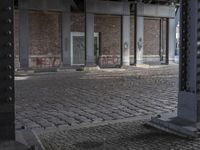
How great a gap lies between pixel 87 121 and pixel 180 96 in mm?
2130

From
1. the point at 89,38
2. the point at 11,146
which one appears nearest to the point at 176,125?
the point at 11,146

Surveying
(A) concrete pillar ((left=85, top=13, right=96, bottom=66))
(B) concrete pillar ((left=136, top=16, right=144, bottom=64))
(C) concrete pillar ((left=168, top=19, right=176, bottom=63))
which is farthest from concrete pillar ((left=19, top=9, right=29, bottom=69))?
(C) concrete pillar ((left=168, top=19, right=176, bottom=63))

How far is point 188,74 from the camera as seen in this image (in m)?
8.12

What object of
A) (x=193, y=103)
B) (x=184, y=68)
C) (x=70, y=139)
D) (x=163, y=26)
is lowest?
(x=70, y=139)

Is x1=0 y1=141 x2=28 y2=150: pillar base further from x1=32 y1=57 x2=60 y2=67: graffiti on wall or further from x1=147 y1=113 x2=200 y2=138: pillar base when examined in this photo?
x1=32 y1=57 x2=60 y2=67: graffiti on wall

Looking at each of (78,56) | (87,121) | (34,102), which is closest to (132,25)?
(78,56)

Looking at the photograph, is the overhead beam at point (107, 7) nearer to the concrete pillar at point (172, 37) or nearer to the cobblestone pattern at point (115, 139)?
the concrete pillar at point (172, 37)

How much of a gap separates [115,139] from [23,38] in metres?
19.9

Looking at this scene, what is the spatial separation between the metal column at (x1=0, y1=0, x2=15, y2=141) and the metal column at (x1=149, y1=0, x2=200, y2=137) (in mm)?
3156

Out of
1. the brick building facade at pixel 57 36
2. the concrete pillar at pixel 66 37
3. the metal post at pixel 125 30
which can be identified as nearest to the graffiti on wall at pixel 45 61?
the brick building facade at pixel 57 36

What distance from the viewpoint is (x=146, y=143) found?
7.10m

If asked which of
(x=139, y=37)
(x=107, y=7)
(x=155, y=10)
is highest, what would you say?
(x=155, y=10)

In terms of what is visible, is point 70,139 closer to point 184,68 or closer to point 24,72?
point 184,68

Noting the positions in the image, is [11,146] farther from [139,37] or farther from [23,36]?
[139,37]
